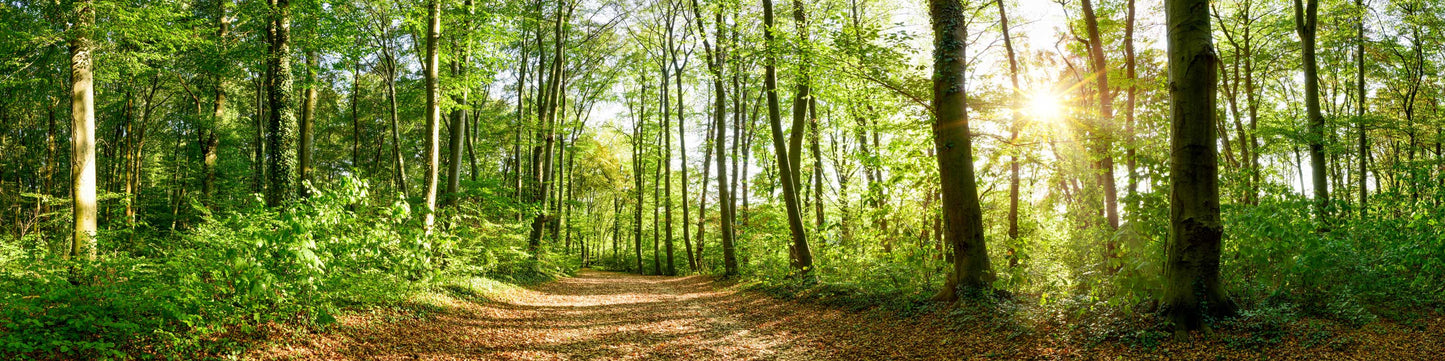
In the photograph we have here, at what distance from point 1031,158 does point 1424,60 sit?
17.8 metres

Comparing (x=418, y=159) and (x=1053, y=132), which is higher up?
(x=418, y=159)

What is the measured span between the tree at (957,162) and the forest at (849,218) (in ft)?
0.12

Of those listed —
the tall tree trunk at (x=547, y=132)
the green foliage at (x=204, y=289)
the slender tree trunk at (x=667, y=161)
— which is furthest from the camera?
the slender tree trunk at (x=667, y=161)

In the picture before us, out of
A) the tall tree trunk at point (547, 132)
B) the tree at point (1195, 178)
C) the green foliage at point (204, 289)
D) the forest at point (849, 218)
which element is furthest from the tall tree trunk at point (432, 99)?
the tree at point (1195, 178)

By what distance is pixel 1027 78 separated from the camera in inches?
551

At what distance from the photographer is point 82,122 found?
9.46 m

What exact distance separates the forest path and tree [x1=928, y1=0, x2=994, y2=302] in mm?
1254

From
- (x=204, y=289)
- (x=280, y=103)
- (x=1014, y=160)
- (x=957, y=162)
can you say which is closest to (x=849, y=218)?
(x=1014, y=160)

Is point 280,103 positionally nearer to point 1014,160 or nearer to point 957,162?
point 957,162

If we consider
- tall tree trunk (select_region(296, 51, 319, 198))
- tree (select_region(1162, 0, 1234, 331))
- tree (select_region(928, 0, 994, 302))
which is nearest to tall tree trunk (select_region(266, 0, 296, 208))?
tall tree trunk (select_region(296, 51, 319, 198))

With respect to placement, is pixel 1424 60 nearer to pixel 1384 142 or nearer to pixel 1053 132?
pixel 1384 142

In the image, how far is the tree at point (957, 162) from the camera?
734 cm

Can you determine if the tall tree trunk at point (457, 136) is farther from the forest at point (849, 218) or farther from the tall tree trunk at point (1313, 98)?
the tall tree trunk at point (1313, 98)

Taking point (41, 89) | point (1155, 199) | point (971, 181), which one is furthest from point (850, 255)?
point (41, 89)
